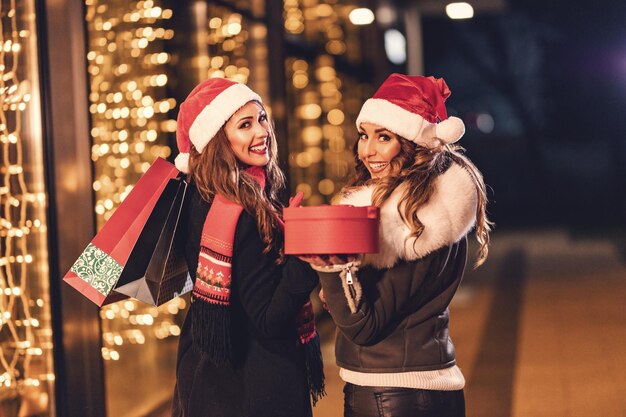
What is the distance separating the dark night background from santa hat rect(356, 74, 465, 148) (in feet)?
60.8

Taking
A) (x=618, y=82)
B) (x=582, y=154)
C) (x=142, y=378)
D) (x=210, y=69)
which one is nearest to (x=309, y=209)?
(x=142, y=378)


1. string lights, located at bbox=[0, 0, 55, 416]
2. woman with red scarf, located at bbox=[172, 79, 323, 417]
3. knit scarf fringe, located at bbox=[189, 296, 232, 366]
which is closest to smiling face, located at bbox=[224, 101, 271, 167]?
woman with red scarf, located at bbox=[172, 79, 323, 417]

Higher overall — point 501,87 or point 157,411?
point 501,87

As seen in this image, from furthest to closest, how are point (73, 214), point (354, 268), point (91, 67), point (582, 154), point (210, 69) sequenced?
1. point (582, 154)
2. point (210, 69)
3. point (91, 67)
4. point (73, 214)
5. point (354, 268)

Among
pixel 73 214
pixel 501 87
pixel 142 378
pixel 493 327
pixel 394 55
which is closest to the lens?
pixel 73 214

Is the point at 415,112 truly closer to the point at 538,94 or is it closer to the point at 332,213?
the point at 332,213

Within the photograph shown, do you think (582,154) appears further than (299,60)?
Yes

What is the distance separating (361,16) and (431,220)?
8.51 m

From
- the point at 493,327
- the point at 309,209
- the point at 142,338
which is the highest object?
the point at 309,209

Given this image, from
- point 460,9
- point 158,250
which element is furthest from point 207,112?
point 460,9

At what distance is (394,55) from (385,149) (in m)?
10.3

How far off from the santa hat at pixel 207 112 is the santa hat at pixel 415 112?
1.32ft

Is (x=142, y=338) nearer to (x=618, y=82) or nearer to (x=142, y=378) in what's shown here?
(x=142, y=378)

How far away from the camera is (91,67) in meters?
4.27
